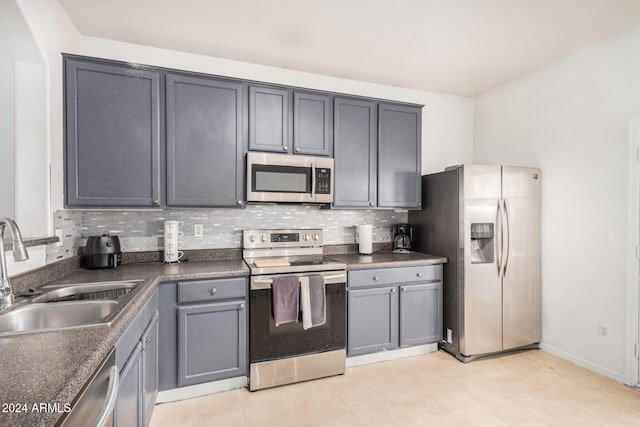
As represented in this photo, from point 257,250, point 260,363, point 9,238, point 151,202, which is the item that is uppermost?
point 151,202

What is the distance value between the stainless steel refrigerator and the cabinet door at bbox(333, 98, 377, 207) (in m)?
0.72

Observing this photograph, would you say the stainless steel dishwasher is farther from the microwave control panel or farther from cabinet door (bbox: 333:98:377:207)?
cabinet door (bbox: 333:98:377:207)

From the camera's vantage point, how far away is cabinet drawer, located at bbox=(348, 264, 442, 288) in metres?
2.76

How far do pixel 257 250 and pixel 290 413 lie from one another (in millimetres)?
1299

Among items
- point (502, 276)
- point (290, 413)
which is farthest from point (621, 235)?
point (290, 413)

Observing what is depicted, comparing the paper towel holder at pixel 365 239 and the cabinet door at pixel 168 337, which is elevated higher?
the paper towel holder at pixel 365 239

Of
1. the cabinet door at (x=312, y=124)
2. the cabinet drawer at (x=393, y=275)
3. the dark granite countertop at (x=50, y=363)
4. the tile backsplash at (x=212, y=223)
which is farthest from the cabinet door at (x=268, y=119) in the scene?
the dark granite countertop at (x=50, y=363)

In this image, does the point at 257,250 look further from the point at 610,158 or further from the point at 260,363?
the point at 610,158

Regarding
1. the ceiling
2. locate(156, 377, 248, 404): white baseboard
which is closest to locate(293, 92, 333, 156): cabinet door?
the ceiling

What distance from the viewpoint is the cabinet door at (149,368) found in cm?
172

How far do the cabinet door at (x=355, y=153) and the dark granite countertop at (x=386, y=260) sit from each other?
0.51 m

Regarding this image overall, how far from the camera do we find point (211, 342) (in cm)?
229

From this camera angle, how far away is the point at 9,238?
1717mm

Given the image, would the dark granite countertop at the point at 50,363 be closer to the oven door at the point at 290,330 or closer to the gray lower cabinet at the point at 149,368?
the gray lower cabinet at the point at 149,368
